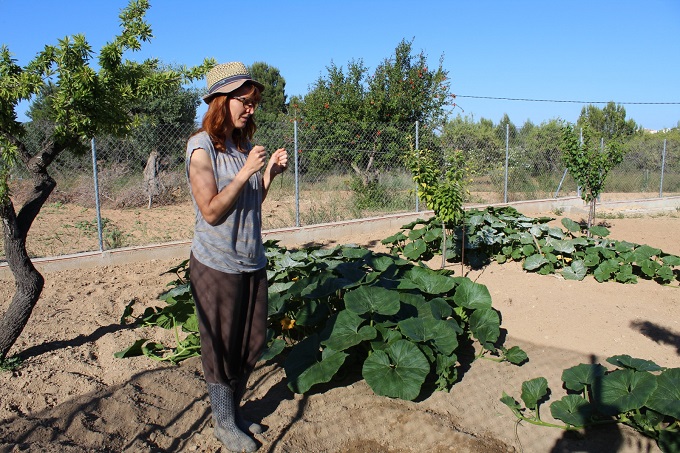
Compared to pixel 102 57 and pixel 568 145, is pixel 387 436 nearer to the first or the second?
pixel 102 57

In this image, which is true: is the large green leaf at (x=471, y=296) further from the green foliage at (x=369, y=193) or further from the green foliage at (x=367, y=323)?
the green foliage at (x=369, y=193)

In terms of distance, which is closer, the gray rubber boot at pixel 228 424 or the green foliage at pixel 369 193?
the gray rubber boot at pixel 228 424

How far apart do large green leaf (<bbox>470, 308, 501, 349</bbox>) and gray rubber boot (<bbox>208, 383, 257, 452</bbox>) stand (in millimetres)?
1777

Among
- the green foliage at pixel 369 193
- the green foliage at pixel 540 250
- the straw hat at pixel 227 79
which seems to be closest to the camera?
the straw hat at pixel 227 79

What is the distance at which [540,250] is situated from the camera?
21.4ft

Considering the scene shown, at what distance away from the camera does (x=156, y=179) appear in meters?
11.3

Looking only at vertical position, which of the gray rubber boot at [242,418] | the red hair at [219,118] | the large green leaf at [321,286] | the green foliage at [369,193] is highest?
the red hair at [219,118]

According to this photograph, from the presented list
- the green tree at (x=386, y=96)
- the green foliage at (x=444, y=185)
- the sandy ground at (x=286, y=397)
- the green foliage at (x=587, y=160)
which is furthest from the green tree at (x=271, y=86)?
the sandy ground at (x=286, y=397)

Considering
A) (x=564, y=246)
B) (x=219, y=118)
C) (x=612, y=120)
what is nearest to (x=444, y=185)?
(x=564, y=246)

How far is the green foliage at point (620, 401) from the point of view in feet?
8.91

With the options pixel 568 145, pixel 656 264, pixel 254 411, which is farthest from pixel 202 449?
pixel 568 145

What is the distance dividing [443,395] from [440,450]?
1.96 feet

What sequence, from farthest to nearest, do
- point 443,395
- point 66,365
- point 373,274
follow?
point 373,274, point 66,365, point 443,395

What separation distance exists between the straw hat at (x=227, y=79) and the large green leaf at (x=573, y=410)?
2.26 m
